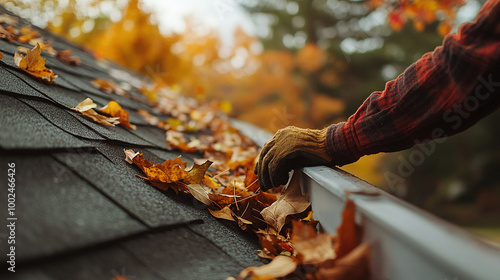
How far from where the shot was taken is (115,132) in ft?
4.57

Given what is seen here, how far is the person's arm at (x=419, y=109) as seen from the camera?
2.71 feet

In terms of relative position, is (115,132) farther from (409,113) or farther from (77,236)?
(409,113)

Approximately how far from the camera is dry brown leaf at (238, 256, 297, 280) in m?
0.73

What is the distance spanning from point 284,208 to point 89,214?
0.60 meters

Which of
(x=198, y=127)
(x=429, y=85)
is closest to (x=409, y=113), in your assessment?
(x=429, y=85)

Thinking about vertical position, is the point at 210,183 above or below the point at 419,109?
below

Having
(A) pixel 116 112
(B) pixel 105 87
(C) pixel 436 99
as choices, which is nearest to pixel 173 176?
(A) pixel 116 112

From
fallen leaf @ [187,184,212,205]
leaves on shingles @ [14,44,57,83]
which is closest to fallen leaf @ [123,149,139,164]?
fallen leaf @ [187,184,212,205]

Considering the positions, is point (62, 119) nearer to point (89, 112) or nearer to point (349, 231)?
point (89, 112)

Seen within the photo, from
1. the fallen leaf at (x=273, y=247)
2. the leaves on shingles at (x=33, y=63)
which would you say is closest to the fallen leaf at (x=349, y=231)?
the fallen leaf at (x=273, y=247)

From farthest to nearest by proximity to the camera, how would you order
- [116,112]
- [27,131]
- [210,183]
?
[116,112]
[210,183]
[27,131]

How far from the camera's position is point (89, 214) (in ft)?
2.33

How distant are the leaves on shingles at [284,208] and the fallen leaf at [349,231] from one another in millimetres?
357

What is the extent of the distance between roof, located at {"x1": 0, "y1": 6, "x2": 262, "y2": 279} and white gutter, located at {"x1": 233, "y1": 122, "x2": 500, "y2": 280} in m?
0.34
